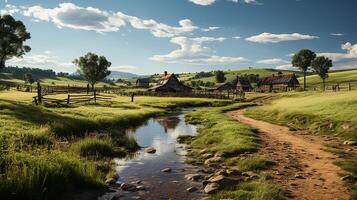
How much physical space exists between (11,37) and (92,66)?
210 ft

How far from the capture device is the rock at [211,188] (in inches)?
582

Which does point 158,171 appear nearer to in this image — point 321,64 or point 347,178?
point 347,178

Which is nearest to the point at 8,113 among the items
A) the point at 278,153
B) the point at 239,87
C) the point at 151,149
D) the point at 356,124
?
the point at 151,149

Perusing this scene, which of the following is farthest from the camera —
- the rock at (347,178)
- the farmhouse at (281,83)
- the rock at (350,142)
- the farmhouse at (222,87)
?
the farmhouse at (222,87)

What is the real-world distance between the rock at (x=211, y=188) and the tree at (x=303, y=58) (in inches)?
5260

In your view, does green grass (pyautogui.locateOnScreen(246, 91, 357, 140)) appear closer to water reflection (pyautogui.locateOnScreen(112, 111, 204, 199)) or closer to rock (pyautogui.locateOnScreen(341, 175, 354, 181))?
rock (pyautogui.locateOnScreen(341, 175, 354, 181))

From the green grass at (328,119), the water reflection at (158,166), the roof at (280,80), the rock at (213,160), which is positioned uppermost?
the roof at (280,80)

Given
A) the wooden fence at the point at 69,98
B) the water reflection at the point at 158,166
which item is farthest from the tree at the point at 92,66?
the water reflection at the point at 158,166

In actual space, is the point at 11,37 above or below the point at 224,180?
above

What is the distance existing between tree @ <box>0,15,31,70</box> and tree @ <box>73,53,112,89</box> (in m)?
55.3

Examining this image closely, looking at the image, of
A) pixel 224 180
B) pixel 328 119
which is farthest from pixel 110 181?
pixel 328 119

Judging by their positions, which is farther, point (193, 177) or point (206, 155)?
point (206, 155)

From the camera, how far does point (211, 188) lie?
1494cm

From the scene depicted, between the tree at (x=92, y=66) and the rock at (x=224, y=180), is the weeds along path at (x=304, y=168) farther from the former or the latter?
the tree at (x=92, y=66)
